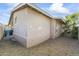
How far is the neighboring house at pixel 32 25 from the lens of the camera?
2432 millimetres

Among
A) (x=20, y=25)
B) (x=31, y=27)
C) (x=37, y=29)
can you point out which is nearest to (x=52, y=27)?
(x=37, y=29)

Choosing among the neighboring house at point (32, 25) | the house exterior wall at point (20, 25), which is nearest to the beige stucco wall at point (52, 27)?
the neighboring house at point (32, 25)

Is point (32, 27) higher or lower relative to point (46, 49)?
higher

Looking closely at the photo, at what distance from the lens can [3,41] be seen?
8.19 feet

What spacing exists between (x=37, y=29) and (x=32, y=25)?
109 millimetres

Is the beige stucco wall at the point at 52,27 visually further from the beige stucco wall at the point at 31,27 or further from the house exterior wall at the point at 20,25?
the house exterior wall at the point at 20,25

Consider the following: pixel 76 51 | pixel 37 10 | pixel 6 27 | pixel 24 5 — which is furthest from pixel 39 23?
pixel 76 51

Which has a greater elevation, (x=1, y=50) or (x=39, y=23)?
(x=39, y=23)

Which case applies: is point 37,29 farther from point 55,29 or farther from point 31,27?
point 55,29

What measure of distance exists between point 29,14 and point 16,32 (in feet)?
1.28

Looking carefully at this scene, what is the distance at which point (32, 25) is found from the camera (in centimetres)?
247

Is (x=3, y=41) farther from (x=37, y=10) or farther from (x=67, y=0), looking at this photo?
(x=67, y=0)

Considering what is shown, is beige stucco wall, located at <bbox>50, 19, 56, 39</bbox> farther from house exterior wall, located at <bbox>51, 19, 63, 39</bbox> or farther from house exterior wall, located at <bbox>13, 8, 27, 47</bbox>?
house exterior wall, located at <bbox>13, 8, 27, 47</bbox>

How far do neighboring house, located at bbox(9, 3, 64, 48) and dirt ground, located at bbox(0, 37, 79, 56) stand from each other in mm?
86
